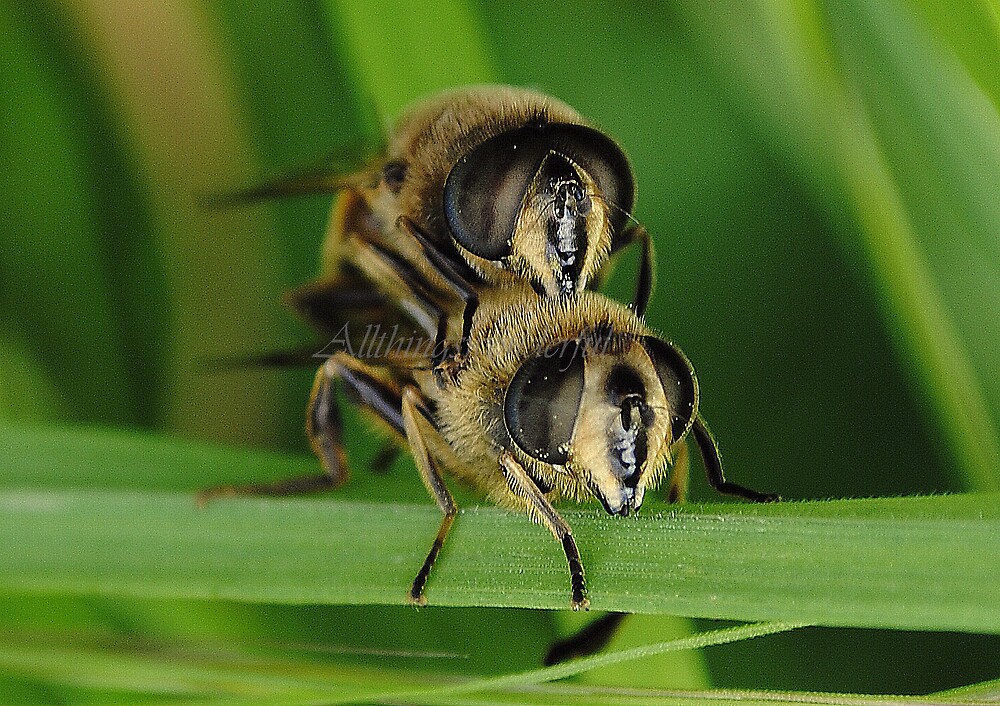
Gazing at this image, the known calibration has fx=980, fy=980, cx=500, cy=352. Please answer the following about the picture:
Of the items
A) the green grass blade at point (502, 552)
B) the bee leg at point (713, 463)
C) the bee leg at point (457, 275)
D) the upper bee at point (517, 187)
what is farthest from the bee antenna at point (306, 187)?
the bee leg at point (713, 463)

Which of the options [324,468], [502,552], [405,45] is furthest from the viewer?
[405,45]

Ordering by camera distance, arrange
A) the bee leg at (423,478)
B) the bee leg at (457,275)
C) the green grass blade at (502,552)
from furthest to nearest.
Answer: the bee leg at (457,275) < the bee leg at (423,478) < the green grass blade at (502,552)

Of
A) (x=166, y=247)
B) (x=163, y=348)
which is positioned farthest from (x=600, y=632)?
(x=166, y=247)

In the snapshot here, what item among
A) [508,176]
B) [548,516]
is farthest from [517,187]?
[548,516]

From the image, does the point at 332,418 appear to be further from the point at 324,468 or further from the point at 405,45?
the point at 405,45

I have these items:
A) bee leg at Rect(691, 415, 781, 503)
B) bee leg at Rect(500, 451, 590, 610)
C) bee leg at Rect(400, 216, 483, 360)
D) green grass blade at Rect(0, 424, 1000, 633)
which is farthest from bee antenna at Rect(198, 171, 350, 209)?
bee leg at Rect(691, 415, 781, 503)

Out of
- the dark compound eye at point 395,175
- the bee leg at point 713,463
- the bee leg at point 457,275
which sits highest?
the dark compound eye at point 395,175

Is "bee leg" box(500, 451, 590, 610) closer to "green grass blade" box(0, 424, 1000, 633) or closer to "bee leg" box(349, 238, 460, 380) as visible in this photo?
"green grass blade" box(0, 424, 1000, 633)

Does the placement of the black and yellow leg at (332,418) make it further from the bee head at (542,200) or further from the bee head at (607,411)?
the bee head at (607,411)
